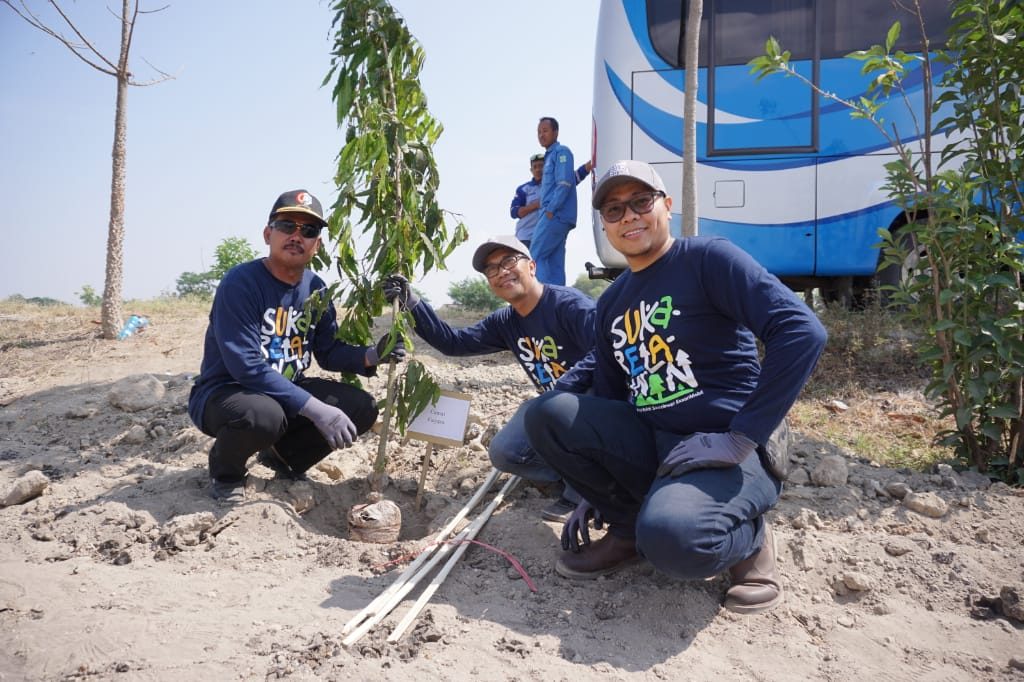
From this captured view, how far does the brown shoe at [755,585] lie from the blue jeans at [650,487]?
7 centimetres

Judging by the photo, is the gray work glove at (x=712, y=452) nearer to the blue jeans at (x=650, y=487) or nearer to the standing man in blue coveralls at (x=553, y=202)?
the blue jeans at (x=650, y=487)

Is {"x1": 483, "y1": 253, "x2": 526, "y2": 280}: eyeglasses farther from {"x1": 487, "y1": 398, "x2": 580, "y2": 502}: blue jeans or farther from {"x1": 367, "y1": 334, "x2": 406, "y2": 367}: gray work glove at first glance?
{"x1": 487, "y1": 398, "x2": 580, "y2": 502}: blue jeans

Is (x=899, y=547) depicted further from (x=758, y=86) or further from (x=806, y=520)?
(x=758, y=86)

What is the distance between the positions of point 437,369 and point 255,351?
2.59 m

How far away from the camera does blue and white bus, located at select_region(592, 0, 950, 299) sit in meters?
6.19

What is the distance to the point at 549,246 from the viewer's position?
7188 millimetres

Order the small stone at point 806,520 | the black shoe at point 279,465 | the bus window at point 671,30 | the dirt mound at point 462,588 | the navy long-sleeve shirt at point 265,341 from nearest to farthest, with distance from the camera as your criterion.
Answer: the dirt mound at point 462,588 → the small stone at point 806,520 → the navy long-sleeve shirt at point 265,341 → the black shoe at point 279,465 → the bus window at point 671,30

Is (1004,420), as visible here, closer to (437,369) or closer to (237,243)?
(437,369)

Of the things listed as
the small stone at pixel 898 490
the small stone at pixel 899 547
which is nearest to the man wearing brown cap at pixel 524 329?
the small stone at pixel 899 547

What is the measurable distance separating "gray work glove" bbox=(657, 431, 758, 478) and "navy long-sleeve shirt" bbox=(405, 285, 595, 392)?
107 centimetres

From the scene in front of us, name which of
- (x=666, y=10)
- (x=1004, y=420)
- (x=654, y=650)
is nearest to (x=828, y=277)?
(x=666, y=10)

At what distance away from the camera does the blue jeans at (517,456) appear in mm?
3350

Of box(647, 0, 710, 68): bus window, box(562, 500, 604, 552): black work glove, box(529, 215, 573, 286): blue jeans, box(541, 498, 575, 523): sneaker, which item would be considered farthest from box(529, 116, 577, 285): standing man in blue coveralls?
box(562, 500, 604, 552): black work glove

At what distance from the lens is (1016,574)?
Answer: 2762 millimetres
